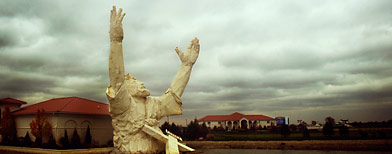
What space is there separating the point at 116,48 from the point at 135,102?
205cm

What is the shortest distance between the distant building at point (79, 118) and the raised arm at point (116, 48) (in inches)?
443

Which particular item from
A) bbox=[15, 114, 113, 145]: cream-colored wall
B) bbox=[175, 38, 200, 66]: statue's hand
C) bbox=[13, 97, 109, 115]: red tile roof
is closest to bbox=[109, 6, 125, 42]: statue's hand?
bbox=[175, 38, 200, 66]: statue's hand

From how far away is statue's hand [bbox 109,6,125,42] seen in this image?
695cm

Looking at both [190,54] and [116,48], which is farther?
[190,54]

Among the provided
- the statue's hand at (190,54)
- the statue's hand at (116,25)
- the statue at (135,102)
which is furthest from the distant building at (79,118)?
the statue's hand at (116,25)

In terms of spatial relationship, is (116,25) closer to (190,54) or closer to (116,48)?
(116,48)

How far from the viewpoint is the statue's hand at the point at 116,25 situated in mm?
6949

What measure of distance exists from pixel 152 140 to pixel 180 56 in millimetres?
3100

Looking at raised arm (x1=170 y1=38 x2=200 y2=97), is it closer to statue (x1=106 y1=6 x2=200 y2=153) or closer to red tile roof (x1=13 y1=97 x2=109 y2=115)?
statue (x1=106 y1=6 x2=200 y2=153)

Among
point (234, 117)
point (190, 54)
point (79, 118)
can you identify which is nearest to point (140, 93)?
point (190, 54)

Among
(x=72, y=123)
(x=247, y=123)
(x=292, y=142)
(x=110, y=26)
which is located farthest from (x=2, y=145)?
(x=247, y=123)

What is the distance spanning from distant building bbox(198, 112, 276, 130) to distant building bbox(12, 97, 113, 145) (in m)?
31.2

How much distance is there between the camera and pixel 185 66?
31.1 ft

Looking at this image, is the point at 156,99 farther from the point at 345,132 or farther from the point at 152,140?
the point at 345,132
